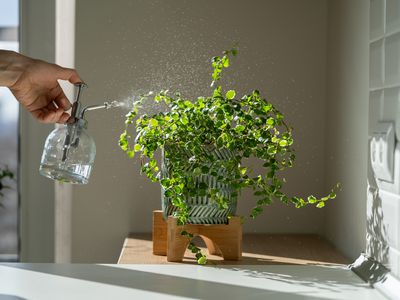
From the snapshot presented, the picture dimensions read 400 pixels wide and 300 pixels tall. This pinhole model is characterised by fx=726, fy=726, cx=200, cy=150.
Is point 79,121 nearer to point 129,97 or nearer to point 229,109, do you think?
point 229,109

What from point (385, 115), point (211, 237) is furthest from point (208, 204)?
point (385, 115)

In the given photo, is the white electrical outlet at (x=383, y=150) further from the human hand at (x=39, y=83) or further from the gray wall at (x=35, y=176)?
the gray wall at (x=35, y=176)

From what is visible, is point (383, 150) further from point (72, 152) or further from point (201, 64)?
point (201, 64)

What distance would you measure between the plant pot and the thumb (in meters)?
0.27

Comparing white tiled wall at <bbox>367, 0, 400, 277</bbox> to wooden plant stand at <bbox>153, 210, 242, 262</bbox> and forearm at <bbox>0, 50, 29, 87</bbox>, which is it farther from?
forearm at <bbox>0, 50, 29, 87</bbox>

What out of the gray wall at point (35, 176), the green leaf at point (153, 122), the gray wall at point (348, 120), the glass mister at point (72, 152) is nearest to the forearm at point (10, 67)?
the glass mister at point (72, 152)

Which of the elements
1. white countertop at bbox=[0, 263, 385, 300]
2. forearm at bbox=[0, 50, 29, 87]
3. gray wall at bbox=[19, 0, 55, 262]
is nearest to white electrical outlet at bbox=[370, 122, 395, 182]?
white countertop at bbox=[0, 263, 385, 300]

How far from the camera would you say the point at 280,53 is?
1889mm

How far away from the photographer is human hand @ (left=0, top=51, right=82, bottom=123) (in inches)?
50.5

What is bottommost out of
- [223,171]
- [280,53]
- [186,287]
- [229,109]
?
[186,287]

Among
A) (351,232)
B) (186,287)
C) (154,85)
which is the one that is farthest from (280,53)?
(186,287)

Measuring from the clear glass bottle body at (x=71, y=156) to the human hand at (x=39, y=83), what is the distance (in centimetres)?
6

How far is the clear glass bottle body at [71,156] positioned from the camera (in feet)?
4.04

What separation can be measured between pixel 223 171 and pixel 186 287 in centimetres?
38
